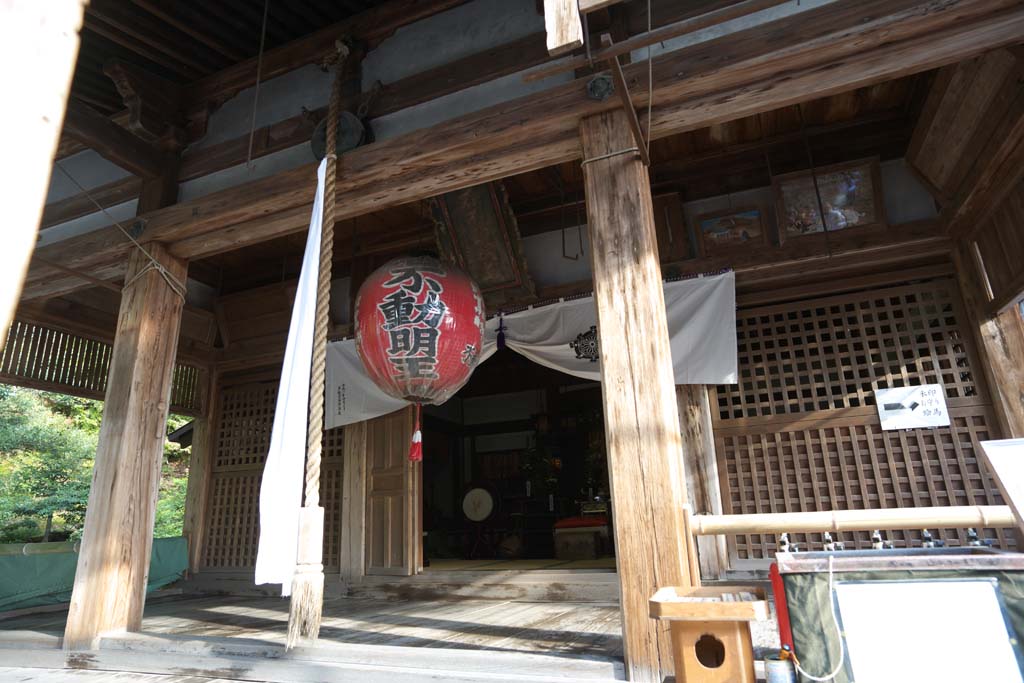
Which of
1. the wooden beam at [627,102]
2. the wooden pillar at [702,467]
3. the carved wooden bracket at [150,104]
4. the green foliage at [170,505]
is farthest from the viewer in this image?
the green foliage at [170,505]

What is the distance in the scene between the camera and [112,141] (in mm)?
4668

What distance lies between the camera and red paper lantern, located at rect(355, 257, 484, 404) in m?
3.72

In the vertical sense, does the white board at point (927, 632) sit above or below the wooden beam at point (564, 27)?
below

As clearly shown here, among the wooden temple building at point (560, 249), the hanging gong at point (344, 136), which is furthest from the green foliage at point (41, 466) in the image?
the hanging gong at point (344, 136)

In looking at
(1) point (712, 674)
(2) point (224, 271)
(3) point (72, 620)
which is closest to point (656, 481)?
(1) point (712, 674)

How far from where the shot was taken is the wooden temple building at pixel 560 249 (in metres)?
3.10

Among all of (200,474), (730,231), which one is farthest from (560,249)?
(200,474)

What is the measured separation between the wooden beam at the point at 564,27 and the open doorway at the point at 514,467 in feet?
26.3

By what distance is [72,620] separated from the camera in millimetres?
3916

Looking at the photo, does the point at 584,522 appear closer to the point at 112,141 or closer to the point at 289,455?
the point at 289,455

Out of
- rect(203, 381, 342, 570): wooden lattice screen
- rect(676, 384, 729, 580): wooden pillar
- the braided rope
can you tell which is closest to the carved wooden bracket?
the braided rope

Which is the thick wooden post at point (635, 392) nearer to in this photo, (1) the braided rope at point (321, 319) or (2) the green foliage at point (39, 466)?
(1) the braided rope at point (321, 319)

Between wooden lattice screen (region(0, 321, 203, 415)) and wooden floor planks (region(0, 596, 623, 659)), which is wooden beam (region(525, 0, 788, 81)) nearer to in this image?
wooden floor planks (region(0, 596, 623, 659))

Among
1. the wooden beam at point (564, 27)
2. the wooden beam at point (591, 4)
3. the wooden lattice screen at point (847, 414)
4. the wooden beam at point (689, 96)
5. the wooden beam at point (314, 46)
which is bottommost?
the wooden lattice screen at point (847, 414)
